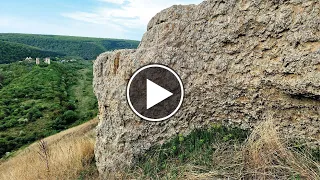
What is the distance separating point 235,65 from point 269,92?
62 cm

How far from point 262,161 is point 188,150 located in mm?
1127

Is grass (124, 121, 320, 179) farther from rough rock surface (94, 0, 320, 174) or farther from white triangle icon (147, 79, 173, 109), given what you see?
white triangle icon (147, 79, 173, 109)

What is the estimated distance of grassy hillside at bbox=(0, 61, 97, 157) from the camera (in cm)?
3686

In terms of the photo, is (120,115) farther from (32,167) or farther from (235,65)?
(32,167)

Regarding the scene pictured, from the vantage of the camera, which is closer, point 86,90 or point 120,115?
point 120,115

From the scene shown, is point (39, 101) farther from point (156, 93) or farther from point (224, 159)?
point (224, 159)

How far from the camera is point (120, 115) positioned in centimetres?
504

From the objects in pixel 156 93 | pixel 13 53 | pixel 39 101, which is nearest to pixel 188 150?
pixel 156 93

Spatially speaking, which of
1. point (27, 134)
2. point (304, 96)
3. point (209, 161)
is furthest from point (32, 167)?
point (27, 134)

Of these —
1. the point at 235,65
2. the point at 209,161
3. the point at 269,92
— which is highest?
the point at 235,65

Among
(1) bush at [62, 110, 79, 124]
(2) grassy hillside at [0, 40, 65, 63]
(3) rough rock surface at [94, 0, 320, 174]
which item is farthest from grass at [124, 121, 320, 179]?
(2) grassy hillside at [0, 40, 65, 63]

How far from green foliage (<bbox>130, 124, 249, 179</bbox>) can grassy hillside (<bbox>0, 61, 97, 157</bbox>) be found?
25500mm
